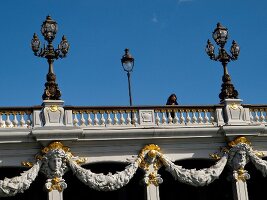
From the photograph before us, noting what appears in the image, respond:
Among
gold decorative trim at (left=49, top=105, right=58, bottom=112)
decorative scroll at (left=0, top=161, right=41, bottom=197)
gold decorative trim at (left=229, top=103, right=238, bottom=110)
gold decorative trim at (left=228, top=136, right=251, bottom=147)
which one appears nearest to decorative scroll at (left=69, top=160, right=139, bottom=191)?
decorative scroll at (left=0, top=161, right=41, bottom=197)

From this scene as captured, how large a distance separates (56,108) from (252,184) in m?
8.97

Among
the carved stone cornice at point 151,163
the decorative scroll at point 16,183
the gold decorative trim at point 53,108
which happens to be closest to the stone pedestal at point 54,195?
the decorative scroll at point 16,183

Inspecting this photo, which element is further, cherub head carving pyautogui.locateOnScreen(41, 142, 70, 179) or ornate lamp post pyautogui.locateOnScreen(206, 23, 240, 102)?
ornate lamp post pyautogui.locateOnScreen(206, 23, 240, 102)

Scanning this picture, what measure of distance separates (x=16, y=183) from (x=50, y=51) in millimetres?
4879

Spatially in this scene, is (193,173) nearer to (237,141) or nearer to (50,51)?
(237,141)

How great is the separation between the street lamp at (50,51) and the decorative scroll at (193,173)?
181 inches

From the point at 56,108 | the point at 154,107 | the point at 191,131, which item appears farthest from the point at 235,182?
the point at 56,108

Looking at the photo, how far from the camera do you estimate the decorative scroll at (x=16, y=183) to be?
19984mm

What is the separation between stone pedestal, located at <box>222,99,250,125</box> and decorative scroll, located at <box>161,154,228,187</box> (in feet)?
5.62

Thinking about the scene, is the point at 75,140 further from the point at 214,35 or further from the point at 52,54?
the point at 214,35

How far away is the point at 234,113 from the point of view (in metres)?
22.7

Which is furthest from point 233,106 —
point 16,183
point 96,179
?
point 16,183

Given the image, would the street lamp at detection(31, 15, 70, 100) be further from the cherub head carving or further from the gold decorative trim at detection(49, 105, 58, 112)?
the cherub head carving

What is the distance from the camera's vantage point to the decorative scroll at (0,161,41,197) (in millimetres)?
19984
